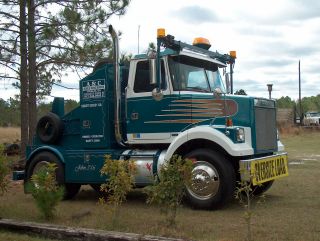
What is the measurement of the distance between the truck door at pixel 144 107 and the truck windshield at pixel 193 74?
18 centimetres

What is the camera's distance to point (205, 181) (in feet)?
26.0

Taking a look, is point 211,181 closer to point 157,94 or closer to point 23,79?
point 157,94

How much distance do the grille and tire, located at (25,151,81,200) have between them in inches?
152

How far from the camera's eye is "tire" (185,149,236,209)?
7.77 m

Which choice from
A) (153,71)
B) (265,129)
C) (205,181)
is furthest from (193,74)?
(205,181)

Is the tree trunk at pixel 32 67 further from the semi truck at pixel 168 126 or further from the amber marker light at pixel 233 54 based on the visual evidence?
the amber marker light at pixel 233 54

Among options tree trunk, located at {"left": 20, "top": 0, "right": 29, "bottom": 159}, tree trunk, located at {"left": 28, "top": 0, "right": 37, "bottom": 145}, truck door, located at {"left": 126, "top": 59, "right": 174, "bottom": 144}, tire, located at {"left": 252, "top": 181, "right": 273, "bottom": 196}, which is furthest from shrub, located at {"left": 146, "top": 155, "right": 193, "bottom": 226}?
tree trunk, located at {"left": 20, "top": 0, "right": 29, "bottom": 159}

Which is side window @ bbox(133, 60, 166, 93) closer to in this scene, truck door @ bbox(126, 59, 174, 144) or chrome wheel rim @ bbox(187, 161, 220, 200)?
truck door @ bbox(126, 59, 174, 144)

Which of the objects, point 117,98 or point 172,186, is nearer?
point 172,186

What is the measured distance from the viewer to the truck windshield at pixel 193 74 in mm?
8664

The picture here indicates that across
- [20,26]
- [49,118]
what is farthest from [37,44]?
[49,118]

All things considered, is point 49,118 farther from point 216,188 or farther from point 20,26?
point 20,26

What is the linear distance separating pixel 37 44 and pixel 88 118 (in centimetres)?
502

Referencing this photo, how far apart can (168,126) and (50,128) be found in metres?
2.75
